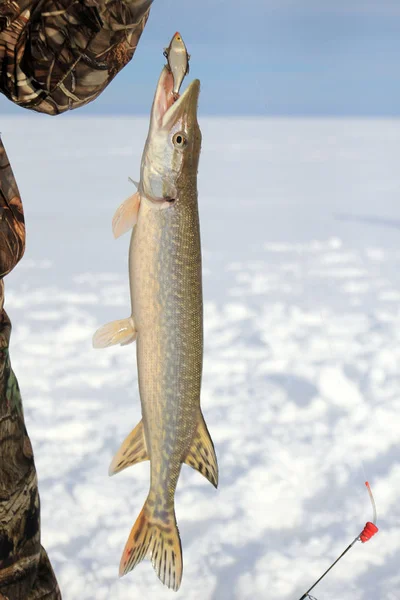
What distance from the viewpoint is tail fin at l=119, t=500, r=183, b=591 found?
130 centimetres

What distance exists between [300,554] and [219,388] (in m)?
1.93

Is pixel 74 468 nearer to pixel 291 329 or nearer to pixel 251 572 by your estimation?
pixel 251 572

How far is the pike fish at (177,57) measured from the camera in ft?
3.39

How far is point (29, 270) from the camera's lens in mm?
7746

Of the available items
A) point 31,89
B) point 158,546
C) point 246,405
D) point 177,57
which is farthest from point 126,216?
point 246,405

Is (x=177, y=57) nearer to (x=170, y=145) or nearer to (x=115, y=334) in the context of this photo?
(x=170, y=145)

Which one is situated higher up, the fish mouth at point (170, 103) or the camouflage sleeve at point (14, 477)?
the fish mouth at point (170, 103)

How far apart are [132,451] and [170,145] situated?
1.58ft

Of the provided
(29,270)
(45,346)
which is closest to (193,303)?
(45,346)

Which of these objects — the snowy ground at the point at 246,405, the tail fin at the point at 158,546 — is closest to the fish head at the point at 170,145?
the tail fin at the point at 158,546

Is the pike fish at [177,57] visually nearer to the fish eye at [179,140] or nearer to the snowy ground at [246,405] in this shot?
the fish eye at [179,140]

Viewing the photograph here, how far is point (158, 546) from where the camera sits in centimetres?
133

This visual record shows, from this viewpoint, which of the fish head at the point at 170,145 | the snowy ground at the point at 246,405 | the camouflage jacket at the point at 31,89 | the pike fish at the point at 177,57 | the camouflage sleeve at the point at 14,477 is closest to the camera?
the pike fish at the point at 177,57

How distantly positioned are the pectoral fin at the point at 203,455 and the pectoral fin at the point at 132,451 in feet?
0.24
